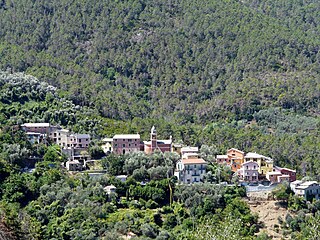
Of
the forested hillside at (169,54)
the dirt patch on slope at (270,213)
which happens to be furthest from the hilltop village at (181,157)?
the forested hillside at (169,54)

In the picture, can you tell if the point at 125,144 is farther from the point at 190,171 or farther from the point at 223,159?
the point at 223,159

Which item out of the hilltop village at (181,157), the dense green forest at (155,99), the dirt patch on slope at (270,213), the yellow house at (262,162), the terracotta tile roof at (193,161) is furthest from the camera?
the yellow house at (262,162)

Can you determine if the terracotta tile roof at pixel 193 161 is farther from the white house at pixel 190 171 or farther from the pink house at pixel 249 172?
the pink house at pixel 249 172

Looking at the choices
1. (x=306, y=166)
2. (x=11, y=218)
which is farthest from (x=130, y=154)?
(x=11, y=218)

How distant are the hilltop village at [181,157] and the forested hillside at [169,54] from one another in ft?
67.6

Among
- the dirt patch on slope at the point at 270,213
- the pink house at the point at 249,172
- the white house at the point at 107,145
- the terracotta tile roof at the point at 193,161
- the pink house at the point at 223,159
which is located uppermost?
the white house at the point at 107,145

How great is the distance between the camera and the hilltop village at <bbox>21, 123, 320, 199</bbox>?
56312 mm

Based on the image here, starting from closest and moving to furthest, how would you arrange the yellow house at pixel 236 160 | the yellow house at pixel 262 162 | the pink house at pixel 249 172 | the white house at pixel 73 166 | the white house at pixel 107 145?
1. the white house at pixel 73 166
2. the pink house at pixel 249 172
3. the yellow house at pixel 262 162
4. the yellow house at pixel 236 160
5. the white house at pixel 107 145

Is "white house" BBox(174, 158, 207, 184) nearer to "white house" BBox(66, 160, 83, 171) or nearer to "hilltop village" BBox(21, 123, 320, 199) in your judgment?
"hilltop village" BBox(21, 123, 320, 199)

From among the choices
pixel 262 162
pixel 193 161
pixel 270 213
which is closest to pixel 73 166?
pixel 193 161

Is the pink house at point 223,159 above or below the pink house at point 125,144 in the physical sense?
below

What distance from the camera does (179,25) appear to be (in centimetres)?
11419

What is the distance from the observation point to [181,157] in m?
58.6

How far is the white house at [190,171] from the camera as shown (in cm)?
5612
